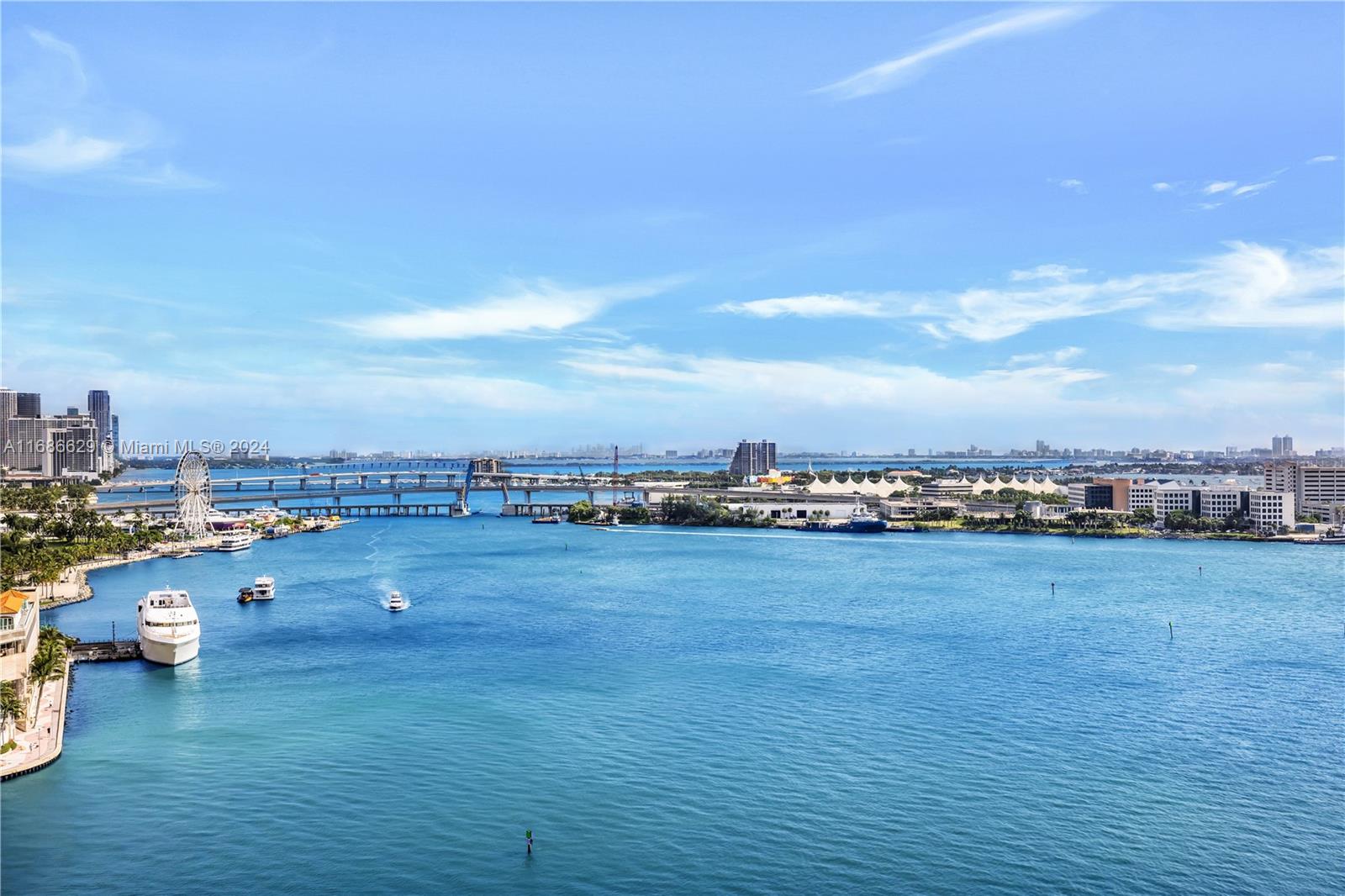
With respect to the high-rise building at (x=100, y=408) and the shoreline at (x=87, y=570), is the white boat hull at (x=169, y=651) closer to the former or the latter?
the shoreline at (x=87, y=570)

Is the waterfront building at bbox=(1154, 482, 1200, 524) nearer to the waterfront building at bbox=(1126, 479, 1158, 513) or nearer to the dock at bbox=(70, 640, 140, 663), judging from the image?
the waterfront building at bbox=(1126, 479, 1158, 513)

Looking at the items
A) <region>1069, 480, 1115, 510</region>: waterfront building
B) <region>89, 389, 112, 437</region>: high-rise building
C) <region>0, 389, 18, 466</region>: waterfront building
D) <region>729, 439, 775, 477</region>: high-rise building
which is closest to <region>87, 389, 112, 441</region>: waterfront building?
<region>89, 389, 112, 437</region>: high-rise building

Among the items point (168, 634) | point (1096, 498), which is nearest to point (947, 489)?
point (1096, 498)

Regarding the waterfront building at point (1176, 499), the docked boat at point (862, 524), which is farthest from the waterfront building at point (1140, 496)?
the docked boat at point (862, 524)

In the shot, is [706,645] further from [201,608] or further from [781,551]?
[781,551]

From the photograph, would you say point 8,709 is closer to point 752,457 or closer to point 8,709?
point 8,709
